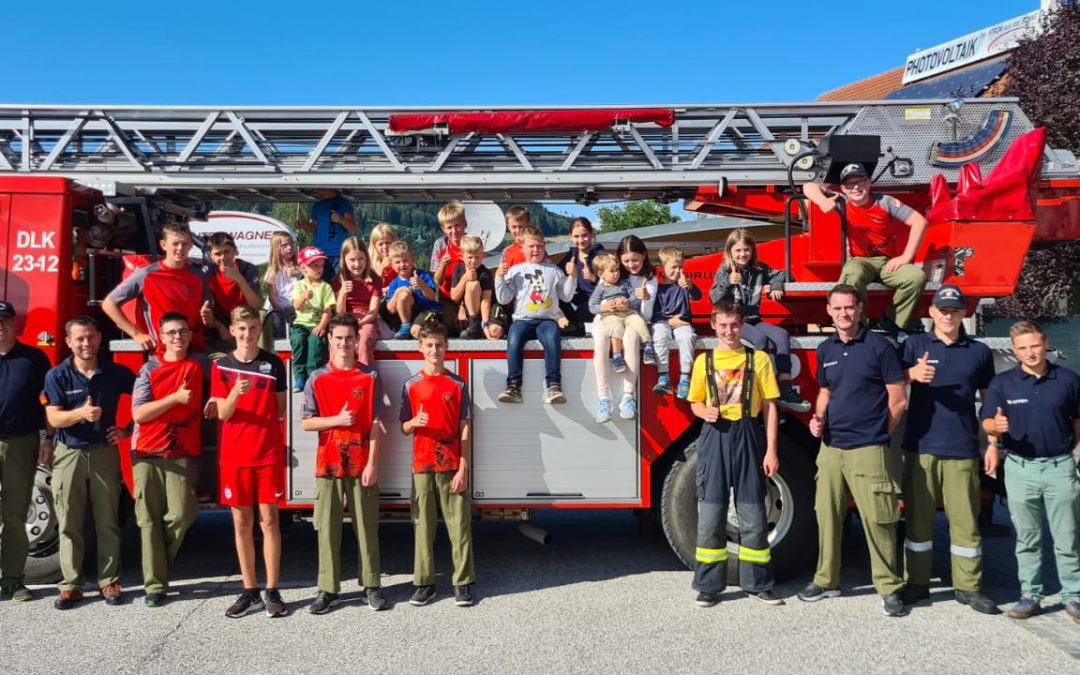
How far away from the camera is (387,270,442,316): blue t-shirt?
5664 millimetres

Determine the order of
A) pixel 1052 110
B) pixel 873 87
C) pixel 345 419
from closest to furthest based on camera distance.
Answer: pixel 345 419, pixel 1052 110, pixel 873 87

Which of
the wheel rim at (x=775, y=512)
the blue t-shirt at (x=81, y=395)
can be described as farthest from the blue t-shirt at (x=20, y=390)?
the wheel rim at (x=775, y=512)

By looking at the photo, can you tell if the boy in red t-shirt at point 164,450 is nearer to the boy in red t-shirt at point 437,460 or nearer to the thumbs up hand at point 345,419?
the thumbs up hand at point 345,419

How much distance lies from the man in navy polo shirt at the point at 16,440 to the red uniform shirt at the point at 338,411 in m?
1.79

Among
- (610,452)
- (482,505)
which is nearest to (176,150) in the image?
(482,505)

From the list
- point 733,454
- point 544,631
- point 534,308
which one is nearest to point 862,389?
point 733,454

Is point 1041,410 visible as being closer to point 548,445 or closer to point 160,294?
point 548,445

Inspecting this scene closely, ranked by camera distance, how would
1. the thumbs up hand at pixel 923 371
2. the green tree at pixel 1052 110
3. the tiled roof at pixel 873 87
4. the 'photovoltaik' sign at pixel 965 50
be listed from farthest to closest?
1. the tiled roof at pixel 873 87
2. the 'photovoltaik' sign at pixel 965 50
3. the green tree at pixel 1052 110
4. the thumbs up hand at pixel 923 371

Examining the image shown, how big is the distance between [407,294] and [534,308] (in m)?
0.89

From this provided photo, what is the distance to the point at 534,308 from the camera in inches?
214

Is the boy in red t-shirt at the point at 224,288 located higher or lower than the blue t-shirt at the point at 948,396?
higher

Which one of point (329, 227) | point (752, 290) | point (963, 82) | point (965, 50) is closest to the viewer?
point (752, 290)

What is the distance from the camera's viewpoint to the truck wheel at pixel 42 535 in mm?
5449

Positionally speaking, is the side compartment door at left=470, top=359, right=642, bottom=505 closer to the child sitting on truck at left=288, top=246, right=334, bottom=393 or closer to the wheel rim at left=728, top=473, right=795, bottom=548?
the wheel rim at left=728, top=473, right=795, bottom=548
